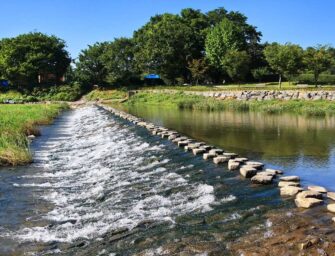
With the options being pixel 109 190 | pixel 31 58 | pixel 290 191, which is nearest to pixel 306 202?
pixel 290 191

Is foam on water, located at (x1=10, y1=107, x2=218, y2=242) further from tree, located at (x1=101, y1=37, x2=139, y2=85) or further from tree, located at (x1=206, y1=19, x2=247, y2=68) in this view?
tree, located at (x1=101, y1=37, x2=139, y2=85)

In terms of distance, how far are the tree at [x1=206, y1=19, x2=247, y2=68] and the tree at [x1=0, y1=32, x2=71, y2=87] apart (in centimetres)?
2619

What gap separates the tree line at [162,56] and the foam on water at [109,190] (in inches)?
1745

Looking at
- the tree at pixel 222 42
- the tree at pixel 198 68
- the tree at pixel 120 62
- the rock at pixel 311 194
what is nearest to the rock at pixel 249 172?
the rock at pixel 311 194

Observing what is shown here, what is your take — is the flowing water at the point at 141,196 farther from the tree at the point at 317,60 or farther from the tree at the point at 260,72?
the tree at the point at 260,72

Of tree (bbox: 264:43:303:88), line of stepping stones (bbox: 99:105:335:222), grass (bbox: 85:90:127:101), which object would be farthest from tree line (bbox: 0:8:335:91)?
line of stepping stones (bbox: 99:105:335:222)

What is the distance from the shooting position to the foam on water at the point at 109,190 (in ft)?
26.9

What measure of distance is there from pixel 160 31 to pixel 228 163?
55793 millimetres

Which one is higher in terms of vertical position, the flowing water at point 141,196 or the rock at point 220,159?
the rock at point 220,159

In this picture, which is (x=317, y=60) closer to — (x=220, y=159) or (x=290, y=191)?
(x=220, y=159)

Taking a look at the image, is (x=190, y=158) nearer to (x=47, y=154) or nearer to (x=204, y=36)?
(x=47, y=154)

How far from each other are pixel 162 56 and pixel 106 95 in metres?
9.79

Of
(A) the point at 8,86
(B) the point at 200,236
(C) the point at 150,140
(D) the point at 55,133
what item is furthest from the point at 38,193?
(A) the point at 8,86

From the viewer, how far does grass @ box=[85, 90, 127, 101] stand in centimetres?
6109
